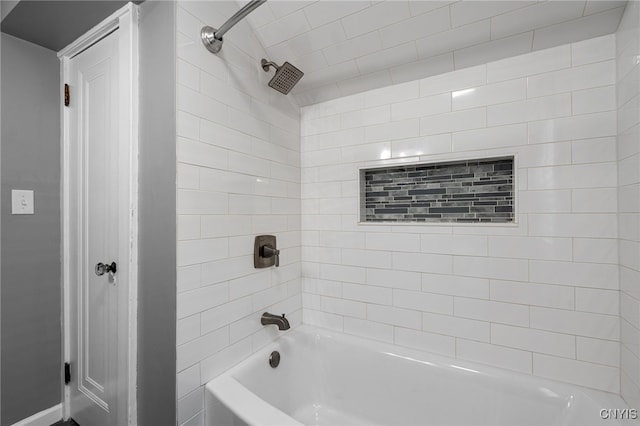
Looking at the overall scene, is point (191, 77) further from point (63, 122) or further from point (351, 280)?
point (351, 280)

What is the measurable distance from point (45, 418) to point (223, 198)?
1743 mm

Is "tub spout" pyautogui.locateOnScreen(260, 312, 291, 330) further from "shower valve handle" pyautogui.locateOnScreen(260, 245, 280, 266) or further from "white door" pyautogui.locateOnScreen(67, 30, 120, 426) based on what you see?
"white door" pyautogui.locateOnScreen(67, 30, 120, 426)

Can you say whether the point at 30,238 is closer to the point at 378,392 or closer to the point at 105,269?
the point at 105,269

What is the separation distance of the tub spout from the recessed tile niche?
2.54ft

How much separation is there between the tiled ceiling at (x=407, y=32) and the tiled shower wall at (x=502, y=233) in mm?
69

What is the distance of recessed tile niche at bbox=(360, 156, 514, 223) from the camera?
58.4 inches

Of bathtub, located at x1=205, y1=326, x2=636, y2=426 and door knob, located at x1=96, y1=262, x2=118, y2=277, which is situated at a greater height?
door knob, located at x1=96, y1=262, x2=118, y2=277

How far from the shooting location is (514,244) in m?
1.39

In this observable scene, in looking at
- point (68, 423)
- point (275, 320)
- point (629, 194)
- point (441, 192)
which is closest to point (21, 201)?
point (68, 423)

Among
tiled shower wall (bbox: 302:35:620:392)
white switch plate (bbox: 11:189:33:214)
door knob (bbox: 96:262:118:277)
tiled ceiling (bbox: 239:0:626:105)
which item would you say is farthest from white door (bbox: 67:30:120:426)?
tiled shower wall (bbox: 302:35:620:392)

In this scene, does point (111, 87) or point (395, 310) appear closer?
point (111, 87)

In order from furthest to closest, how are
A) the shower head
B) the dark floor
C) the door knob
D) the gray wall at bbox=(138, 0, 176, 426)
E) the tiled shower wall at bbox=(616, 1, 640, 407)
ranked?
the dark floor → the shower head → the door knob → the gray wall at bbox=(138, 0, 176, 426) → the tiled shower wall at bbox=(616, 1, 640, 407)

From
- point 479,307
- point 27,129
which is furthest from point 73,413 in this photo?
point 479,307

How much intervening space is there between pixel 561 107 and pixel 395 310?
4.30 ft
